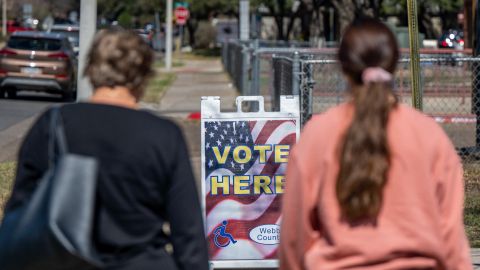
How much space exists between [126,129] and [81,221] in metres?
0.37

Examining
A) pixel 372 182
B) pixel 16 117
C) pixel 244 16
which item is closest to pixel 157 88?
pixel 244 16

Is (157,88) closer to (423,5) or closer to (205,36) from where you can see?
(423,5)

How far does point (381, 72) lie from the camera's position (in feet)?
10.7

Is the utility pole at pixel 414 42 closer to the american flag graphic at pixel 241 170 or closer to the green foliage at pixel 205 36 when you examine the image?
the american flag graphic at pixel 241 170

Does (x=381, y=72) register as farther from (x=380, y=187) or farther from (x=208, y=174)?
(x=208, y=174)

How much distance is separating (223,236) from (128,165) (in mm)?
3508

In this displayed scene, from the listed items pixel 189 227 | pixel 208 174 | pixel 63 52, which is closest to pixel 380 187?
pixel 189 227

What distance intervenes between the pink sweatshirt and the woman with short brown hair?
37cm

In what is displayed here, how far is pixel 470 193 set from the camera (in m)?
10.1

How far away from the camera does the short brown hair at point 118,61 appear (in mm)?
3455

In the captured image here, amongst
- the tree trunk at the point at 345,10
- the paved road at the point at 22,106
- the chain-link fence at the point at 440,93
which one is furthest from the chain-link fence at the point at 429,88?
the tree trunk at the point at 345,10

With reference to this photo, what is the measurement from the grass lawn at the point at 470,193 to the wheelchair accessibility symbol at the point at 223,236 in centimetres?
215

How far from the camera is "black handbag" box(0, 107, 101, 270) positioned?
10.3ft

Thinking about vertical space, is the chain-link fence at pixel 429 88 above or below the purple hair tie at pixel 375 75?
above
